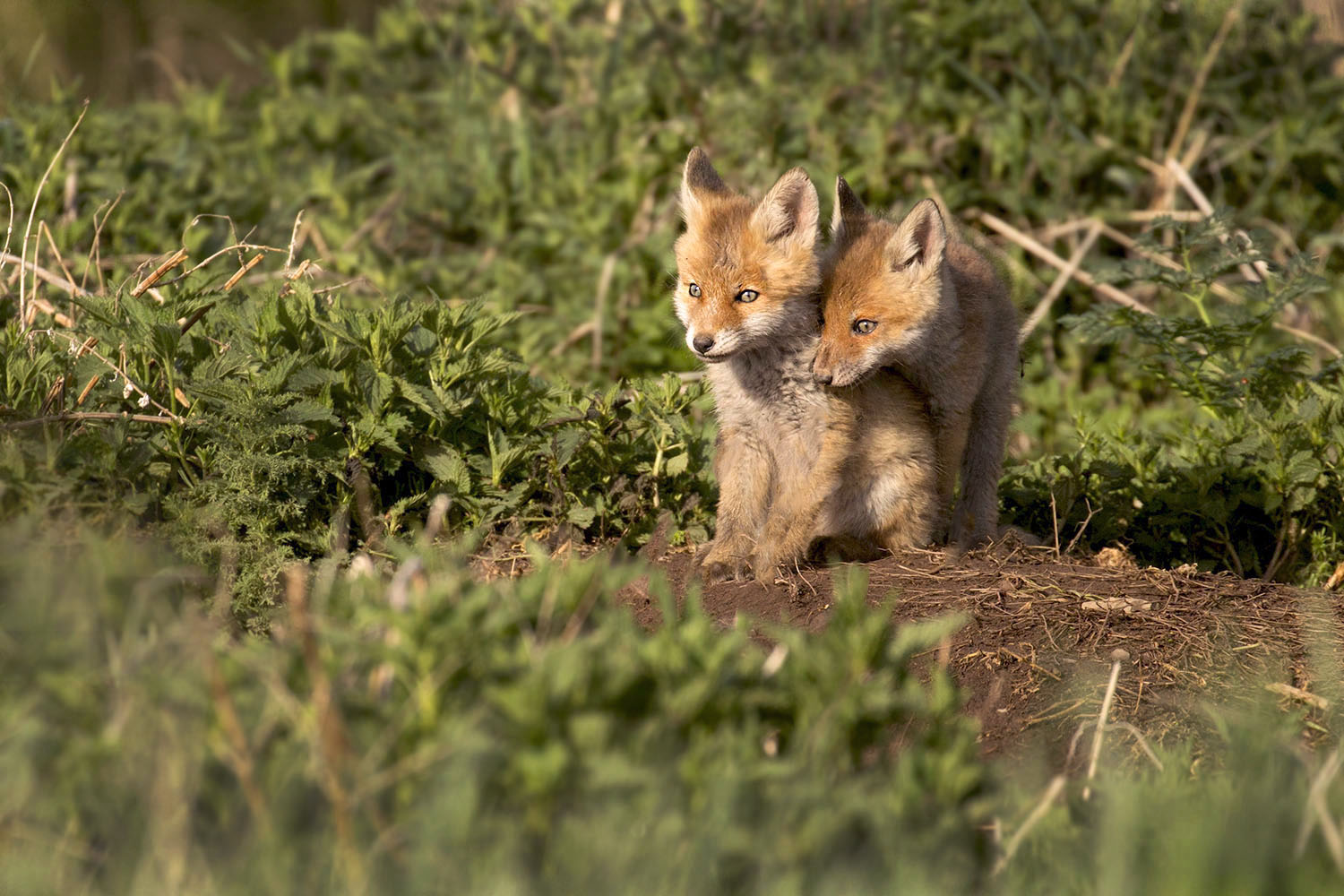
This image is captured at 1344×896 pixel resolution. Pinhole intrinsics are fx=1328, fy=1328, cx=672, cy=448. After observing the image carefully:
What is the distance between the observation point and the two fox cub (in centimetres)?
465

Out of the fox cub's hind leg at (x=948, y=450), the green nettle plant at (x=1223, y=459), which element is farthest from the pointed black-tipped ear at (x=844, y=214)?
the green nettle plant at (x=1223, y=459)

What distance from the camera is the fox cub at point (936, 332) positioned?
4652 millimetres

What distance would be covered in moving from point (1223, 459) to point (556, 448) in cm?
273

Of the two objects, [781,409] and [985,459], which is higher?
[781,409]

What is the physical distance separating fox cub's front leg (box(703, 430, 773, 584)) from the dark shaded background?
657 centimetres

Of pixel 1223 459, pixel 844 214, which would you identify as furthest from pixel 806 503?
pixel 1223 459

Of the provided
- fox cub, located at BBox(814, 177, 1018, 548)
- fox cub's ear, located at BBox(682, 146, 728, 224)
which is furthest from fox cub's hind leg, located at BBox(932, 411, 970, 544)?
fox cub's ear, located at BBox(682, 146, 728, 224)

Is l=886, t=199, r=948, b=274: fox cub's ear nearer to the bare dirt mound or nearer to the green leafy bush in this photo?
the bare dirt mound

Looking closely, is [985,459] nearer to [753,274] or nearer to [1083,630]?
[1083,630]

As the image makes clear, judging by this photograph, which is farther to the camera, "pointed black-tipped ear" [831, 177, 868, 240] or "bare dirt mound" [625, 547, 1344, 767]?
"pointed black-tipped ear" [831, 177, 868, 240]

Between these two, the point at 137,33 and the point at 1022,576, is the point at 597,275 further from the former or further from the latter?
the point at 137,33

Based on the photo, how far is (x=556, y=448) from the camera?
498 centimetres

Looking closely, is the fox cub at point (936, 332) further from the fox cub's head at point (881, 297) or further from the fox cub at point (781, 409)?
the fox cub at point (781, 409)

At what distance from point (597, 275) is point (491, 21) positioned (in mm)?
2458
